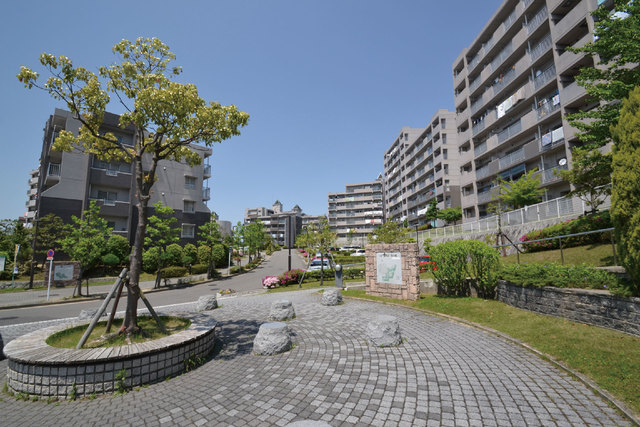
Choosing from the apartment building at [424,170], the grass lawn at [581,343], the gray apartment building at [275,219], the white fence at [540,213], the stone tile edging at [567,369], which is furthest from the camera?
the gray apartment building at [275,219]

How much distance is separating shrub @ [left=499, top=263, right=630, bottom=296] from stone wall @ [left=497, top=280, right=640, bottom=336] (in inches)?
7.2

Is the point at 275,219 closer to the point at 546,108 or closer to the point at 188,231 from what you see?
the point at 188,231

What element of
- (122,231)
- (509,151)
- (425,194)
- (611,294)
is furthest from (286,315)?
(425,194)

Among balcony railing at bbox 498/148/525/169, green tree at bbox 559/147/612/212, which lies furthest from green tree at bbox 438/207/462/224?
green tree at bbox 559/147/612/212

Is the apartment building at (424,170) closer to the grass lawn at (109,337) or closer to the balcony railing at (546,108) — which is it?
the balcony railing at (546,108)

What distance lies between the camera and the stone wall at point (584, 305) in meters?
5.40

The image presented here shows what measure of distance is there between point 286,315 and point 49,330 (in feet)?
18.9

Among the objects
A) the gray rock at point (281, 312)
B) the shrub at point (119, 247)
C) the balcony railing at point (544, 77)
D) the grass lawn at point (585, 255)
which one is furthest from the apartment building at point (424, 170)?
the shrub at point (119, 247)

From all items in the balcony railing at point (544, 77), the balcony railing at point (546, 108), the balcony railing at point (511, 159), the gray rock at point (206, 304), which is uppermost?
the balcony railing at point (544, 77)

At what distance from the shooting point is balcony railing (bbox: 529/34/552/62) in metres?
23.0

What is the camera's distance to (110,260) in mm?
24719

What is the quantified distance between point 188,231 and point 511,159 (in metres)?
37.1

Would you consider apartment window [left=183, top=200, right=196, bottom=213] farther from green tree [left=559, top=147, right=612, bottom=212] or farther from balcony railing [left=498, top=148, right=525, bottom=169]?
balcony railing [left=498, top=148, right=525, bottom=169]

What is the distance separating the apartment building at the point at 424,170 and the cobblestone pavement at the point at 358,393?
143ft
